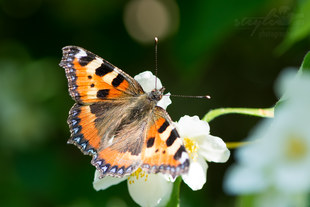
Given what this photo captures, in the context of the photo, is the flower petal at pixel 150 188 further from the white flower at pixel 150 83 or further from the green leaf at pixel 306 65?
the green leaf at pixel 306 65

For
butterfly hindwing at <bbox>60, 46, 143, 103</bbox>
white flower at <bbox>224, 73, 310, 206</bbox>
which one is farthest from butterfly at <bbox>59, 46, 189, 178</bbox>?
white flower at <bbox>224, 73, 310, 206</bbox>

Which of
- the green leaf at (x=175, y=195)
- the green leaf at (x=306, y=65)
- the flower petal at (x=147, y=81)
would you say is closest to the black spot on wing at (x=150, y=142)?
the green leaf at (x=175, y=195)

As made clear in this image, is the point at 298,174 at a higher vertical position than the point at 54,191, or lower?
higher

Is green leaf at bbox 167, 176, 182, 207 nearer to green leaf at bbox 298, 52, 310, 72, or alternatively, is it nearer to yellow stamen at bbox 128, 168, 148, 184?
yellow stamen at bbox 128, 168, 148, 184

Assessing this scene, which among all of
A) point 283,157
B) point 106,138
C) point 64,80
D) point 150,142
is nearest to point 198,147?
point 150,142

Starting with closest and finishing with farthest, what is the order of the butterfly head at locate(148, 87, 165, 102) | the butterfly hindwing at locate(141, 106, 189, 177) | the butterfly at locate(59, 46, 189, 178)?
1. the butterfly hindwing at locate(141, 106, 189, 177)
2. the butterfly at locate(59, 46, 189, 178)
3. the butterfly head at locate(148, 87, 165, 102)

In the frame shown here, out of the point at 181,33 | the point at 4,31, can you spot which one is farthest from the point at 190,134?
the point at 4,31

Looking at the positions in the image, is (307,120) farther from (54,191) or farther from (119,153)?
(54,191)
